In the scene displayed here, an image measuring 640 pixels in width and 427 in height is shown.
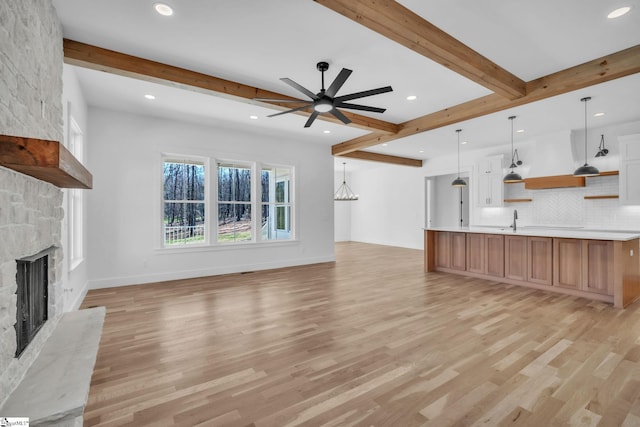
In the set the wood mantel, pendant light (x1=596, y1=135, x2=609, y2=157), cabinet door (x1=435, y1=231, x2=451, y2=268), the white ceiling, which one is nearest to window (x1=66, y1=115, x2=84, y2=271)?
the white ceiling

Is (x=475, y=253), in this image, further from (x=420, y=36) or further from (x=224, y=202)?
(x=224, y=202)

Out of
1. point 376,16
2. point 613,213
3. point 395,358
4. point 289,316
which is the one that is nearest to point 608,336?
point 395,358

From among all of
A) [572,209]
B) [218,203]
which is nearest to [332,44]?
[218,203]

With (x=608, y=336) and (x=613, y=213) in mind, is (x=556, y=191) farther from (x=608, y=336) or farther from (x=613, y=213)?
(x=608, y=336)

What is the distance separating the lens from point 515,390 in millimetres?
2066

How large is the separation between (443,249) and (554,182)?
2.62 metres

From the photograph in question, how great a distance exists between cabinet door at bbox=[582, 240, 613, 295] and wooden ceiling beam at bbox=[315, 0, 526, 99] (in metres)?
2.60

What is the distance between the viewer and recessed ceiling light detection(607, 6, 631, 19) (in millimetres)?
2506

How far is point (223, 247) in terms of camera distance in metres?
6.09

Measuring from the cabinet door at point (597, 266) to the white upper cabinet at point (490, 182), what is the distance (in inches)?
125

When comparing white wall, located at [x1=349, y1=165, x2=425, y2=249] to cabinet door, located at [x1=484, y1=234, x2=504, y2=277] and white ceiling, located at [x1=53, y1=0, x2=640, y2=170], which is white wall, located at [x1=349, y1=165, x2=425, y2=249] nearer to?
cabinet door, located at [x1=484, y1=234, x2=504, y2=277]

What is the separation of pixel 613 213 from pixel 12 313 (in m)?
8.41

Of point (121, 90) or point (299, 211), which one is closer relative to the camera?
point (121, 90)

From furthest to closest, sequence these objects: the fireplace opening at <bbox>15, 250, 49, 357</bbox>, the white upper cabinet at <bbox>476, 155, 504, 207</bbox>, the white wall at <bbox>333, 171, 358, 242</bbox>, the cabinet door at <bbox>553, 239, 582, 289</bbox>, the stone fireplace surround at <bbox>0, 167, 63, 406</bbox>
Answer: the white wall at <bbox>333, 171, 358, 242</bbox> < the white upper cabinet at <bbox>476, 155, 504, 207</bbox> < the cabinet door at <bbox>553, 239, 582, 289</bbox> < the fireplace opening at <bbox>15, 250, 49, 357</bbox> < the stone fireplace surround at <bbox>0, 167, 63, 406</bbox>
